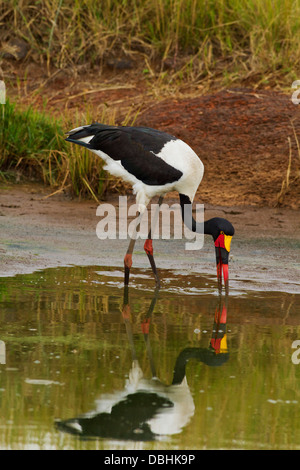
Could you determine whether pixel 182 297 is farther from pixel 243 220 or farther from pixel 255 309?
pixel 243 220

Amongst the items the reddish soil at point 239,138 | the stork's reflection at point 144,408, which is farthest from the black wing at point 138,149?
the reddish soil at point 239,138

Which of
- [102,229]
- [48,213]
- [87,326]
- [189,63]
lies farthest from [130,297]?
[189,63]

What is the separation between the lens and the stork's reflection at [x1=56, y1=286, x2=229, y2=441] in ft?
10.7

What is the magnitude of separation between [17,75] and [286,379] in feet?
26.5

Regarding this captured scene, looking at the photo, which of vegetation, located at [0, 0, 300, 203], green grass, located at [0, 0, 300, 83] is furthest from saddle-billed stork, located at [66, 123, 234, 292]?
green grass, located at [0, 0, 300, 83]

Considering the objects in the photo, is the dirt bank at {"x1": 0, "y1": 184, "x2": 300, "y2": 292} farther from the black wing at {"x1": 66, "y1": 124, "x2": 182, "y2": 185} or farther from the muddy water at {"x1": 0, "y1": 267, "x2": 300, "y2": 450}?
the black wing at {"x1": 66, "y1": 124, "x2": 182, "y2": 185}

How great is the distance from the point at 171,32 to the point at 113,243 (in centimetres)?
483

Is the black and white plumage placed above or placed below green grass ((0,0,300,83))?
below

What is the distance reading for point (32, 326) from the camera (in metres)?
4.56

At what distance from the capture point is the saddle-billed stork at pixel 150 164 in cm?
590

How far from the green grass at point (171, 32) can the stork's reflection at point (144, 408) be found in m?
6.45

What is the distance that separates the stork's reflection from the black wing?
6.37 ft

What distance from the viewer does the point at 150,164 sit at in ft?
19.6

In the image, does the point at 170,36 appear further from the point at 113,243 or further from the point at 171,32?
the point at 113,243
